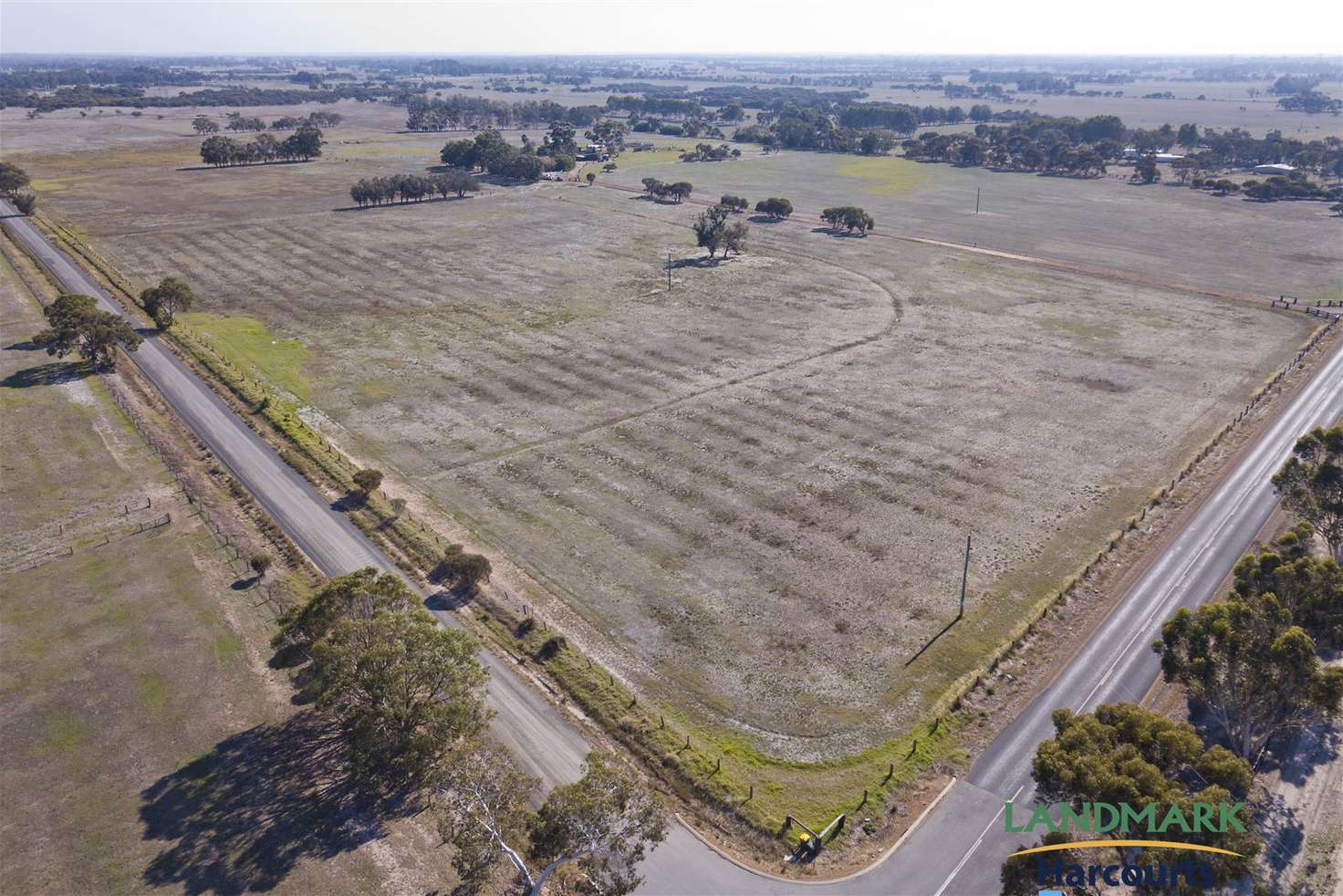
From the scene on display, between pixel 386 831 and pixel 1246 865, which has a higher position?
pixel 1246 865

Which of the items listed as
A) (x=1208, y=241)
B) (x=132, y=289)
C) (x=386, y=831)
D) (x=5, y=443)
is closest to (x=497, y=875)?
(x=386, y=831)

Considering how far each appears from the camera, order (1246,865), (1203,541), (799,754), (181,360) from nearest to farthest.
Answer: (1246,865), (799,754), (1203,541), (181,360)

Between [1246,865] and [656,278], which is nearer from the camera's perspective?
[1246,865]

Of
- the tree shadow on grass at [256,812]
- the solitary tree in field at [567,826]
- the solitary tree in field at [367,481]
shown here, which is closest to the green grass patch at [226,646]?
the tree shadow on grass at [256,812]

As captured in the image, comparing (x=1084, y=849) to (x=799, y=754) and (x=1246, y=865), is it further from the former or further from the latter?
(x=799, y=754)

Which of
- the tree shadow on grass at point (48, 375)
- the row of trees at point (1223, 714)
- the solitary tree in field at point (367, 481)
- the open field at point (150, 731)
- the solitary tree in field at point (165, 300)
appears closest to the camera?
the row of trees at point (1223, 714)

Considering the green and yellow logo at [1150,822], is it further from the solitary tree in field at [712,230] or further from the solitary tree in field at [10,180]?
the solitary tree in field at [10,180]

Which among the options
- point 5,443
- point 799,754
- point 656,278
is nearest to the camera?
point 799,754
